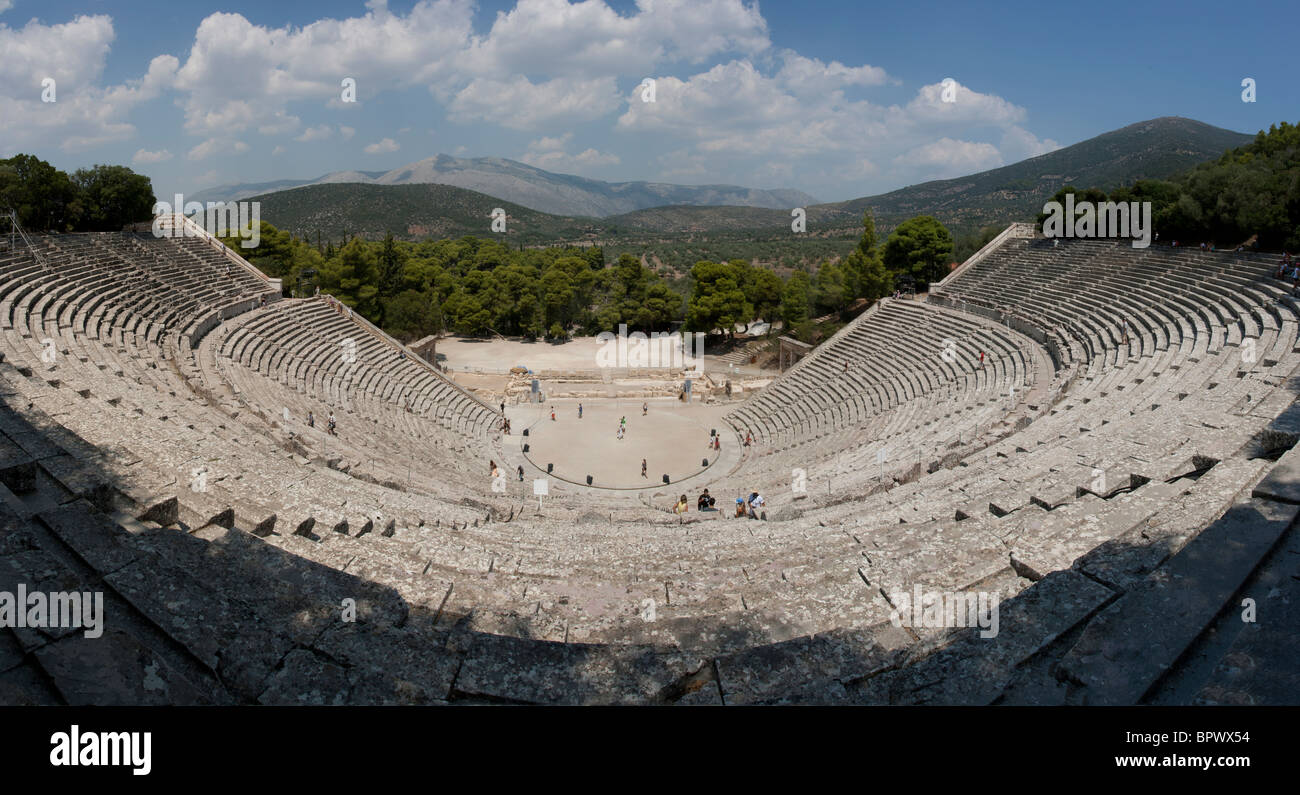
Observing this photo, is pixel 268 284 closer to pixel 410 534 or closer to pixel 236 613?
pixel 410 534

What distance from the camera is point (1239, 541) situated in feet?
15.2

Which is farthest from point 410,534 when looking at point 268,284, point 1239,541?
point 268,284

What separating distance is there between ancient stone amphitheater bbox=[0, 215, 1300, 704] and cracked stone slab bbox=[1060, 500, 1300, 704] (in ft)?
0.05

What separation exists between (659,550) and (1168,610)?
17.0ft

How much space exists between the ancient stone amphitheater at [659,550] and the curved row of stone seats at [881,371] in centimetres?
316

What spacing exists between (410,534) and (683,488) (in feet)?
38.8

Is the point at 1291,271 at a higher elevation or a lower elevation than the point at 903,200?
lower

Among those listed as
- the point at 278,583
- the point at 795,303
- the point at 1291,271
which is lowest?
the point at 278,583

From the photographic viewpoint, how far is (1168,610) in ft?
13.1

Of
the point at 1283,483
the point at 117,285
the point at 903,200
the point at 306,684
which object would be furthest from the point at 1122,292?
the point at 903,200

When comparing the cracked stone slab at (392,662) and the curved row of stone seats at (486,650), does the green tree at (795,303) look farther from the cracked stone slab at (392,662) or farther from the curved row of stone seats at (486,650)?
the cracked stone slab at (392,662)

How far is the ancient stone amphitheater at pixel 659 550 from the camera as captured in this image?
3682 mm

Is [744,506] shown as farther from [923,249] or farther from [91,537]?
[923,249]
